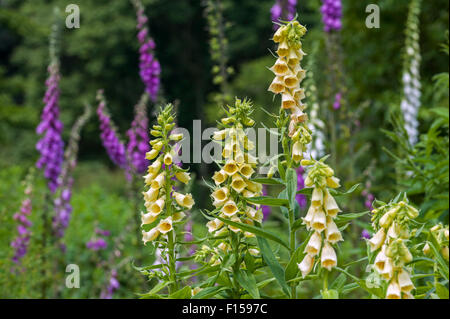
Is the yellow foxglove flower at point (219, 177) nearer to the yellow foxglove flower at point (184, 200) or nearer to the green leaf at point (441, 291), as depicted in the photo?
the yellow foxglove flower at point (184, 200)

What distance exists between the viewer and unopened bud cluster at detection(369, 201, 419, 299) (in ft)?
3.52

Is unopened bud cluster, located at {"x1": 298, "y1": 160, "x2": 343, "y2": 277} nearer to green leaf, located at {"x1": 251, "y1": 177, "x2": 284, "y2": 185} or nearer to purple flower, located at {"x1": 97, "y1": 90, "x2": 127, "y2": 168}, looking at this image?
green leaf, located at {"x1": 251, "y1": 177, "x2": 284, "y2": 185}

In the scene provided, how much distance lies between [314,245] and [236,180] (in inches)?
11.0

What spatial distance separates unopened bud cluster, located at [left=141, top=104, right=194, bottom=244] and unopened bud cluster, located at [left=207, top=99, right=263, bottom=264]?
118 mm

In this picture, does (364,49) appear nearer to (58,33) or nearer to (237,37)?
(58,33)

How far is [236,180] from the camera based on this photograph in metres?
1.38

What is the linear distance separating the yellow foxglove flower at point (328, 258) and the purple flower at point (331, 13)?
3959 millimetres

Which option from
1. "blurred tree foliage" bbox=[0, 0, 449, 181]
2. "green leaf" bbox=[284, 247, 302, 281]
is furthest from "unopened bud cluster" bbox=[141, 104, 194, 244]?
"blurred tree foliage" bbox=[0, 0, 449, 181]

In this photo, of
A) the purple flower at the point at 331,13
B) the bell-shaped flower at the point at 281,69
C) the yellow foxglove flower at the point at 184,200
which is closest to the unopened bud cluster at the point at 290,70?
the bell-shaped flower at the point at 281,69

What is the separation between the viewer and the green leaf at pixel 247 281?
1.27 m

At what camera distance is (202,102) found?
2047cm

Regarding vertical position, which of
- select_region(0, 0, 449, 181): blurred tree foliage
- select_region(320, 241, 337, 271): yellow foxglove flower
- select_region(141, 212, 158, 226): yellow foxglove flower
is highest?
select_region(0, 0, 449, 181): blurred tree foliage
